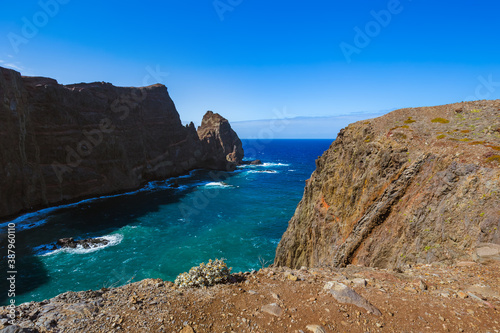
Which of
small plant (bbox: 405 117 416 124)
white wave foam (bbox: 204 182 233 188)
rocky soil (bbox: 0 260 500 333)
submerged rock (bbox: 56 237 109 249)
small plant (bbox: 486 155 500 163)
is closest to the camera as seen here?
rocky soil (bbox: 0 260 500 333)

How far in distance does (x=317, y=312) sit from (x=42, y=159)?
7741cm

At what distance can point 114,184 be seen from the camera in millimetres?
72375

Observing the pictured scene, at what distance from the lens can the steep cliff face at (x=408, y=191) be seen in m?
11.3

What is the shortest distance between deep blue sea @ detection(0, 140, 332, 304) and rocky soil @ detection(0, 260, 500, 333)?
6.16 m

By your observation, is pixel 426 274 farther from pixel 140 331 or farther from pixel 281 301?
pixel 140 331

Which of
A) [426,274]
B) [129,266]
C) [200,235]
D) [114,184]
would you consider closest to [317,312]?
[426,274]

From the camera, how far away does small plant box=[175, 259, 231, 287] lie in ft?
28.5

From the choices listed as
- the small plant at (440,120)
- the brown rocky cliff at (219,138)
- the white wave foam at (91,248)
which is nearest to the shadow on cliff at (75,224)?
the white wave foam at (91,248)

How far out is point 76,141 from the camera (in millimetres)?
66812

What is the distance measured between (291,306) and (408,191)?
477 inches

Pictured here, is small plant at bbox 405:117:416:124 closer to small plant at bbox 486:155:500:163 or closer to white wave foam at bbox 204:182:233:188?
small plant at bbox 486:155:500:163

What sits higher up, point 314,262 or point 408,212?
point 408,212

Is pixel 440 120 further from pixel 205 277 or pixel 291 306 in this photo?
pixel 205 277

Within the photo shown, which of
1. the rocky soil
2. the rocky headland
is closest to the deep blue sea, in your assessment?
the rocky soil
